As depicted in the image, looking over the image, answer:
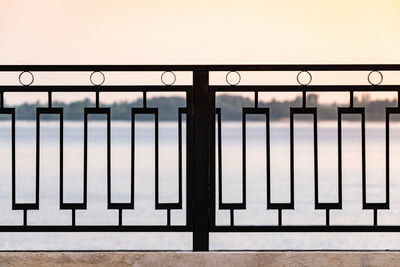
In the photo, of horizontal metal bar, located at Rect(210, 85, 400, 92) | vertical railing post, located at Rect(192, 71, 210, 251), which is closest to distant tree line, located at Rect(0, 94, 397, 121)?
horizontal metal bar, located at Rect(210, 85, 400, 92)

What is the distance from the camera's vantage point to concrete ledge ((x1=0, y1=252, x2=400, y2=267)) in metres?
3.30

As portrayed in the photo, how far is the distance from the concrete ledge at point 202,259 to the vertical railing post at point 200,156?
0.50ft

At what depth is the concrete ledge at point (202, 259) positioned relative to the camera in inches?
130

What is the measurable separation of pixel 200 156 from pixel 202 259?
46 centimetres

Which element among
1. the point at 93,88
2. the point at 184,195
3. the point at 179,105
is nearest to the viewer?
the point at 93,88

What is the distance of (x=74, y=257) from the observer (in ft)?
10.9

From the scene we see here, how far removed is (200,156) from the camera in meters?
3.45
